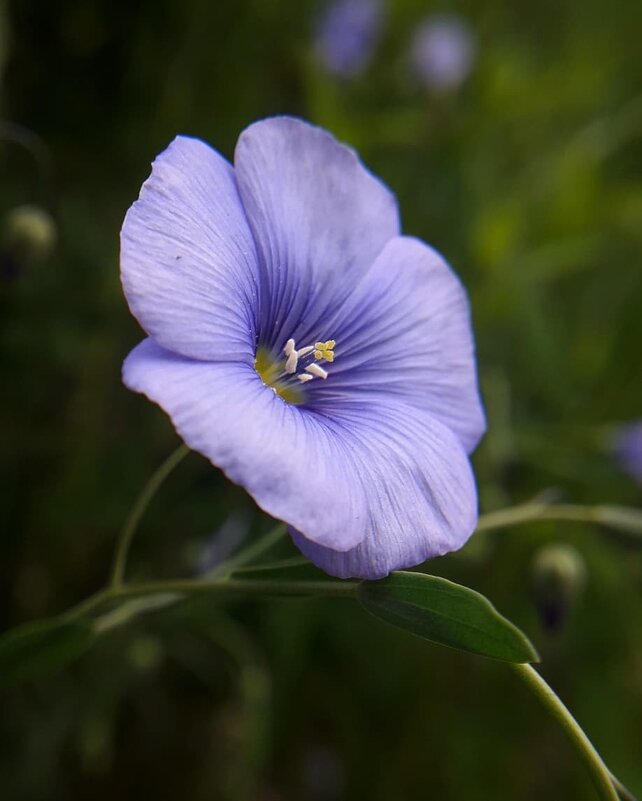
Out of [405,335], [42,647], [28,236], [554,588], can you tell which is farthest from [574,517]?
[28,236]

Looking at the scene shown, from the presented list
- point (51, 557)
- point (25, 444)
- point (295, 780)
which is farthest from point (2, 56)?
point (295, 780)

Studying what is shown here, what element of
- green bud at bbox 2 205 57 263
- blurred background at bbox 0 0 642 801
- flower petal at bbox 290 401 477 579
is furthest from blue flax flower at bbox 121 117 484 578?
blurred background at bbox 0 0 642 801

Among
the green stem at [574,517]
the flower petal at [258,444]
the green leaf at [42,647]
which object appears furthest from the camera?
the green stem at [574,517]

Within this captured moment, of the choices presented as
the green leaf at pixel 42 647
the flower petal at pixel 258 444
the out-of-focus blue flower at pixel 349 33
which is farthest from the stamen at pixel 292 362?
the out-of-focus blue flower at pixel 349 33

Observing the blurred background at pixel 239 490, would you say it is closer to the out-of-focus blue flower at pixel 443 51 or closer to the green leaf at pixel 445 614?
the out-of-focus blue flower at pixel 443 51

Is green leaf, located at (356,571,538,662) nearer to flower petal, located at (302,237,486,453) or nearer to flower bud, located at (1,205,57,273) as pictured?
flower petal, located at (302,237,486,453)

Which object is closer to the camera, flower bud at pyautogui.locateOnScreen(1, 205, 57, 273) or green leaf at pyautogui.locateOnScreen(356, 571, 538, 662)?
green leaf at pyautogui.locateOnScreen(356, 571, 538, 662)
